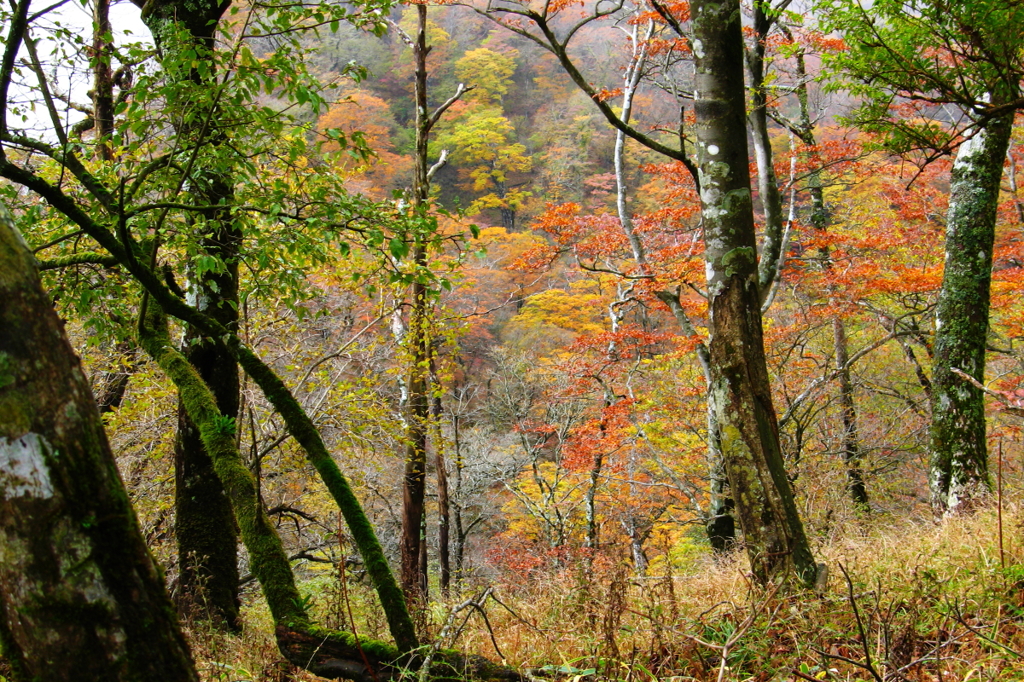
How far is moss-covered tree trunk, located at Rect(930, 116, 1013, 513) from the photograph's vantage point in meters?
5.88

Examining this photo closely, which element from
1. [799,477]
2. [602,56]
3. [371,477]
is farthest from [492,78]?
[799,477]

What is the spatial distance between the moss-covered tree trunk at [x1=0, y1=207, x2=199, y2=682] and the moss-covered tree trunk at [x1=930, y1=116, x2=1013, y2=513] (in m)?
6.72

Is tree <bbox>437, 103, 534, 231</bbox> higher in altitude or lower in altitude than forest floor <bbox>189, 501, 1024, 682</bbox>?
higher

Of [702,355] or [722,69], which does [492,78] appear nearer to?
[702,355]

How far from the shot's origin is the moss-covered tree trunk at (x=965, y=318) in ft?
19.3

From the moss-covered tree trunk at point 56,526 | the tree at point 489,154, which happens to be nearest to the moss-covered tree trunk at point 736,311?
the moss-covered tree trunk at point 56,526

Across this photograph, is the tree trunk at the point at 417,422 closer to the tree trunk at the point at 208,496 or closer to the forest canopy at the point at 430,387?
the forest canopy at the point at 430,387

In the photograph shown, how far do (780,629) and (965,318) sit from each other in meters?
5.28

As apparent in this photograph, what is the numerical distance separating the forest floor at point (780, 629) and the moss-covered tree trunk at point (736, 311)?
34 cm

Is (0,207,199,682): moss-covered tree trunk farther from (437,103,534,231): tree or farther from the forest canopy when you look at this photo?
(437,103,534,231): tree

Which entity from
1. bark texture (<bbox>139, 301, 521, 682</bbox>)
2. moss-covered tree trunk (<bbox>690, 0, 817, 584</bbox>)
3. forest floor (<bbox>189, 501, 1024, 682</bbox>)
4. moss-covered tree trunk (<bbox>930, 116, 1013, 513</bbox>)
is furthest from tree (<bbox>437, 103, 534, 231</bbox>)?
bark texture (<bbox>139, 301, 521, 682</bbox>)

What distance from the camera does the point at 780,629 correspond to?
2.40m

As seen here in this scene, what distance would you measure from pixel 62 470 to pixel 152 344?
2.13 metres

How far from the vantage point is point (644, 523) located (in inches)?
557
